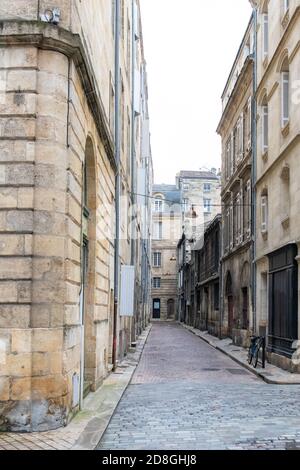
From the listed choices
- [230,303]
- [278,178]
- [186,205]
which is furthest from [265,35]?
[186,205]

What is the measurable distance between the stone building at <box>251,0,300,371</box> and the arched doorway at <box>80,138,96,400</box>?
6.36m

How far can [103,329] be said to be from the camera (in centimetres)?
1327

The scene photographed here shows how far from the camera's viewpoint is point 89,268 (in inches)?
462

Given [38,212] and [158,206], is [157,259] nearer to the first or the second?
[158,206]

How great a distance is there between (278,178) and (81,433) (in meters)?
13.0

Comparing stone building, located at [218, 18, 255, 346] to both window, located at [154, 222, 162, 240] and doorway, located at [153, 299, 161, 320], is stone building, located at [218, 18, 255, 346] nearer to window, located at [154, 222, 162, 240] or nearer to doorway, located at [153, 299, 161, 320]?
window, located at [154, 222, 162, 240]

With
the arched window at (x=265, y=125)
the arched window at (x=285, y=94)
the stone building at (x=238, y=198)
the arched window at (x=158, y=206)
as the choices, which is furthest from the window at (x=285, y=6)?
the arched window at (x=158, y=206)

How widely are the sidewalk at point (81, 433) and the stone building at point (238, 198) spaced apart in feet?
42.8

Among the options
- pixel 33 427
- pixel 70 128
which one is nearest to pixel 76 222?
pixel 70 128

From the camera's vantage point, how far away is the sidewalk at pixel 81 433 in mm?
6859

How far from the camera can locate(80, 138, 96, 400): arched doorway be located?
11508mm

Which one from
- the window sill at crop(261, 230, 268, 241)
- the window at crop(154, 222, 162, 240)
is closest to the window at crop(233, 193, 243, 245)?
the window sill at crop(261, 230, 268, 241)

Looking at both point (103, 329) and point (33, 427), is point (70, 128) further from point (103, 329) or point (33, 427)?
point (103, 329)

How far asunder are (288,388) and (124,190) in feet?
30.5
